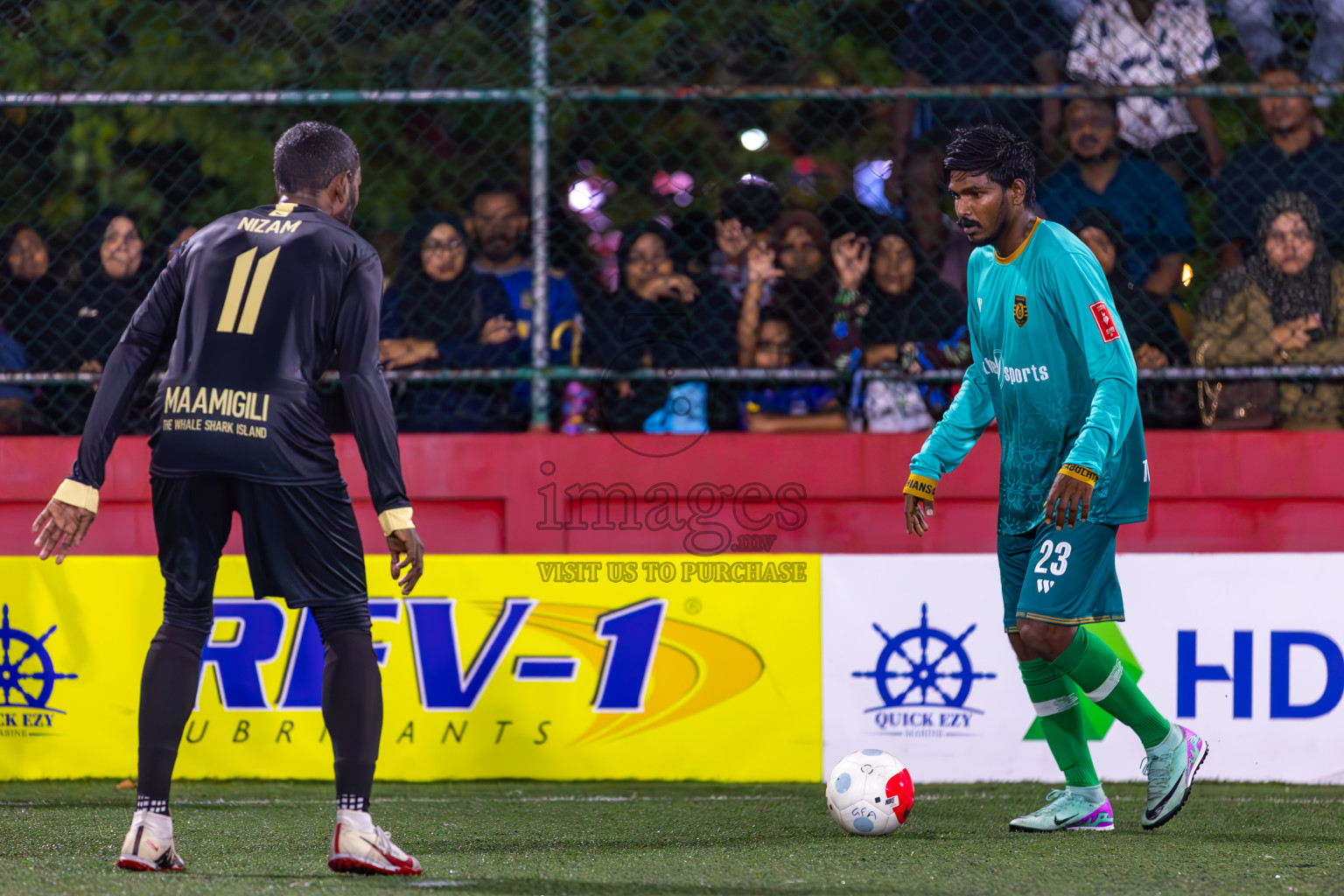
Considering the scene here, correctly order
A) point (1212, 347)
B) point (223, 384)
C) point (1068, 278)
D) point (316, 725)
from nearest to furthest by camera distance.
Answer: point (223, 384)
point (1068, 278)
point (316, 725)
point (1212, 347)

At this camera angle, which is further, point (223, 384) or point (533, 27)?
point (533, 27)

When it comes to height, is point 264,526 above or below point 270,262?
below

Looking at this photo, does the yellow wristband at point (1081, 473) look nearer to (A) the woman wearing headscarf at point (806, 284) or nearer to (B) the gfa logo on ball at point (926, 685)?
(B) the gfa logo on ball at point (926, 685)

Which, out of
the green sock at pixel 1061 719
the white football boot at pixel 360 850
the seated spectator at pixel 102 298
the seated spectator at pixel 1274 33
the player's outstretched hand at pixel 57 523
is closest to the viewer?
the white football boot at pixel 360 850

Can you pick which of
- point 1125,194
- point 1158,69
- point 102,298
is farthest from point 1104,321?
point 102,298

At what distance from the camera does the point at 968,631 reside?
562 cm

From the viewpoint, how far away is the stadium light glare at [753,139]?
6.49 m

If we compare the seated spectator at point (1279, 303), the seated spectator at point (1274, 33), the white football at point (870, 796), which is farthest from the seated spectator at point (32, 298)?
the seated spectator at point (1274, 33)

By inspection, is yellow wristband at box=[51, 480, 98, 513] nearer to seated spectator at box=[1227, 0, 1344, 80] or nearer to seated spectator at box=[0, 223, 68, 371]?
seated spectator at box=[0, 223, 68, 371]

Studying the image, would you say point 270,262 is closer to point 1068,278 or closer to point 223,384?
point 223,384

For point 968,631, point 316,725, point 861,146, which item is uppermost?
point 861,146

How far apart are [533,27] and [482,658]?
2669mm

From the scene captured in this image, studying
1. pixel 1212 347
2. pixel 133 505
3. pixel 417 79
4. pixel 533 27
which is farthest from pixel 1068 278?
pixel 133 505

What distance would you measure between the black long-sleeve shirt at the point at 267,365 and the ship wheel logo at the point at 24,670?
254 cm
